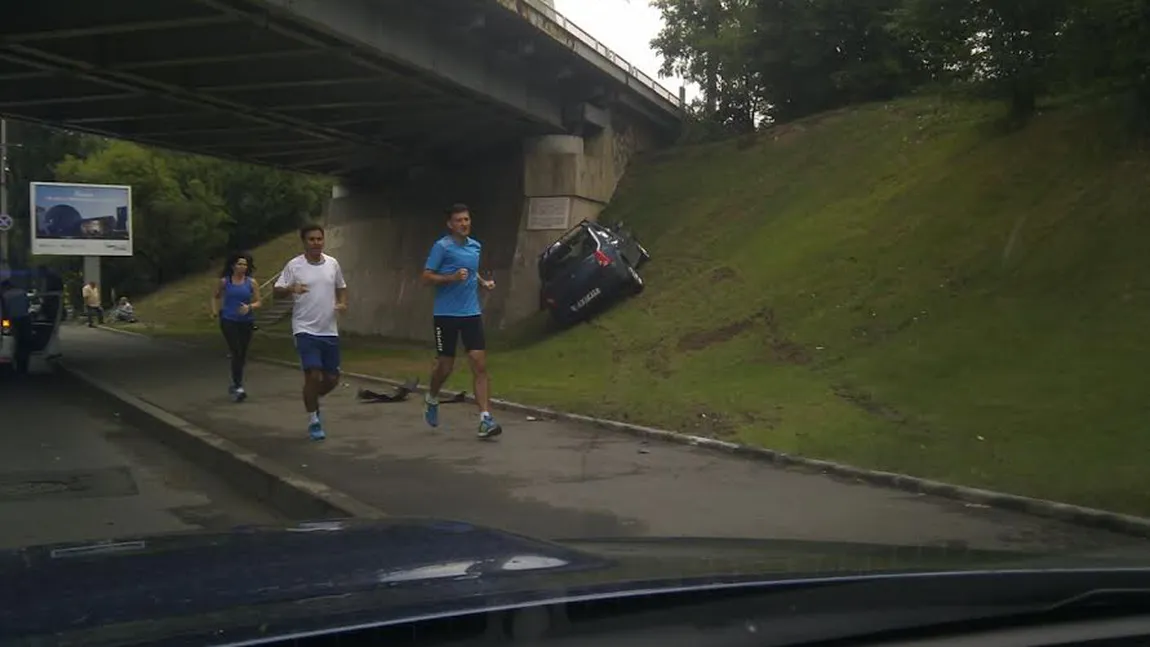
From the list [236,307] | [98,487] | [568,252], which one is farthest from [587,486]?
[568,252]

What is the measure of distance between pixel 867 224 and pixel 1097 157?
3.84 metres

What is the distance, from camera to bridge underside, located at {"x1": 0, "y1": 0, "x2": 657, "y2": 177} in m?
16.3

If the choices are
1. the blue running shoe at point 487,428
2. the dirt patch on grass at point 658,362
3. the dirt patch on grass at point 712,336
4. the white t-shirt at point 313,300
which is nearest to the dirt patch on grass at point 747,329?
the dirt patch on grass at point 712,336

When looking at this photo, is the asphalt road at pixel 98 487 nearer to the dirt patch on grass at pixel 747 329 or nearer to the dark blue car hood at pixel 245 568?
the dark blue car hood at pixel 245 568

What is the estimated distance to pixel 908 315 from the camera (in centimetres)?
1359

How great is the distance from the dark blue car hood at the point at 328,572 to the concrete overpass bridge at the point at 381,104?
13092 mm

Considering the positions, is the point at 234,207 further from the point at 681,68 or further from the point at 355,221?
the point at 681,68

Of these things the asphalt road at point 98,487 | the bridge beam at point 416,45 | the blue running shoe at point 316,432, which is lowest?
the asphalt road at point 98,487

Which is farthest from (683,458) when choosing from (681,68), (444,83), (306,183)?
(306,183)

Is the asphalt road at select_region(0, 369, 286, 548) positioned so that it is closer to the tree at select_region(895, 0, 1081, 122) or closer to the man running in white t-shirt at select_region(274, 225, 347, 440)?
the man running in white t-shirt at select_region(274, 225, 347, 440)

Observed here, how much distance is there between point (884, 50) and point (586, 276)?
10199mm

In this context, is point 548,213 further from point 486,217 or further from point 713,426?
point 713,426

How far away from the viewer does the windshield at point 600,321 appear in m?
3.75

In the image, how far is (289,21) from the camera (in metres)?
16.0
